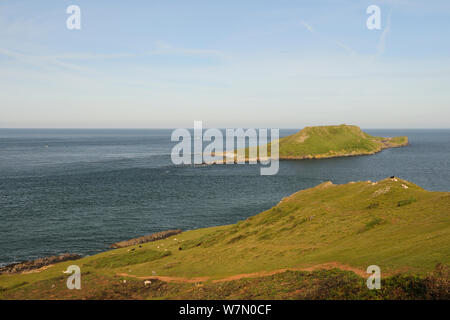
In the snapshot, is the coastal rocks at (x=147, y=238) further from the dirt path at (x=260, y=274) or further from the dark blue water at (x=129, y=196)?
the dirt path at (x=260, y=274)

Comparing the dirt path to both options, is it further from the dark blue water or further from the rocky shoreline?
the dark blue water

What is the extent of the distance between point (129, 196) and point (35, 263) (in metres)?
45.2

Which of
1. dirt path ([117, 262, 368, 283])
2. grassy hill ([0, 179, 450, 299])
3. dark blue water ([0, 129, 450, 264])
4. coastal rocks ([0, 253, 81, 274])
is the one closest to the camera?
grassy hill ([0, 179, 450, 299])

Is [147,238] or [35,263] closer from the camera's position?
[35,263]

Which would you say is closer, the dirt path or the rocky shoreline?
the dirt path

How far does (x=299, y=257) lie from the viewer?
31.2 m

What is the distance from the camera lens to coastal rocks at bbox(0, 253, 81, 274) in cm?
4441

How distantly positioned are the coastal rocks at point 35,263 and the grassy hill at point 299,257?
15.8 feet

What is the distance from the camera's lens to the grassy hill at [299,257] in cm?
2320

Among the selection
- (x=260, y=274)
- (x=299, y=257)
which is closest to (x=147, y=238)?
(x=260, y=274)

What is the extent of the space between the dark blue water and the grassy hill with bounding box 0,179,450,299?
1563 cm

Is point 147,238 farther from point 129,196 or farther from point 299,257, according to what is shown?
point 129,196

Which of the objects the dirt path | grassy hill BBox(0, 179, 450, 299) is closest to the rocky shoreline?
grassy hill BBox(0, 179, 450, 299)
